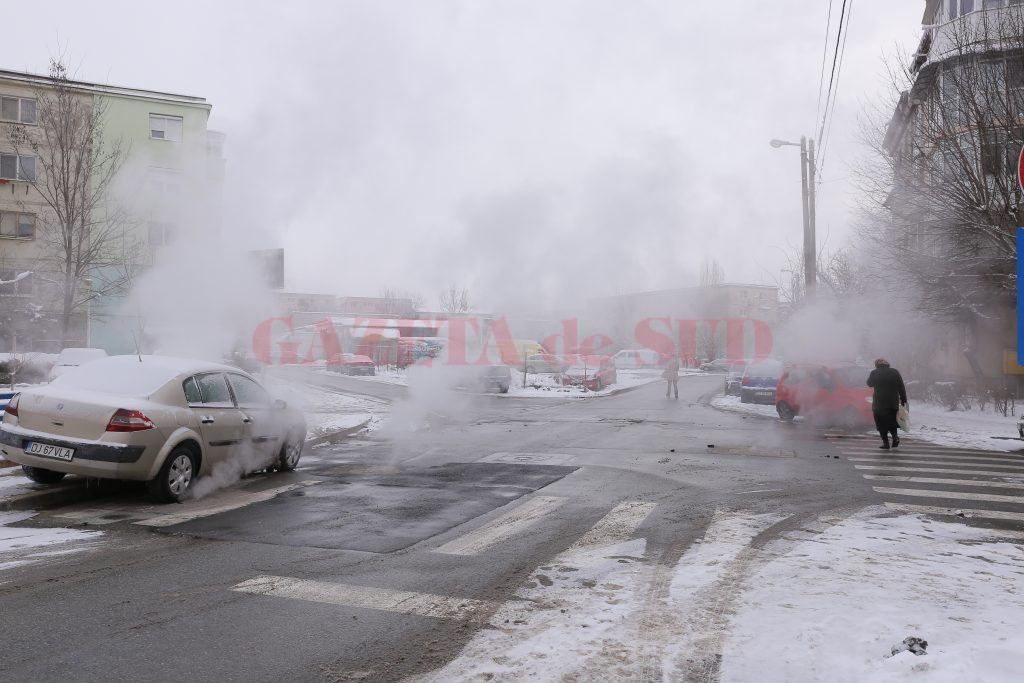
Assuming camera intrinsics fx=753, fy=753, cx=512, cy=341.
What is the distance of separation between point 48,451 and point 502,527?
4443 millimetres

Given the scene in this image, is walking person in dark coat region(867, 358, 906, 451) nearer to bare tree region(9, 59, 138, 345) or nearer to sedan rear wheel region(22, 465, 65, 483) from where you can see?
sedan rear wheel region(22, 465, 65, 483)

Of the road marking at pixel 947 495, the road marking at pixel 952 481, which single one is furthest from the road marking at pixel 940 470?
the road marking at pixel 947 495

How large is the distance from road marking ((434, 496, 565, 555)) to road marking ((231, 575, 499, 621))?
1089 millimetres

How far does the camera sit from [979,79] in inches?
661

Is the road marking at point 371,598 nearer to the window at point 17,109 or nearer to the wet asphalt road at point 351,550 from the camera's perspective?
the wet asphalt road at point 351,550

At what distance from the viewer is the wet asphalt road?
3.72 m

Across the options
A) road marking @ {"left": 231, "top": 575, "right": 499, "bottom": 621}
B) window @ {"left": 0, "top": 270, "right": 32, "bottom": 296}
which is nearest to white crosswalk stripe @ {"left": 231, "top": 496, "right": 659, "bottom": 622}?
road marking @ {"left": 231, "top": 575, "right": 499, "bottom": 621}

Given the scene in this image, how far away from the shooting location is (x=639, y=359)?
46781 millimetres

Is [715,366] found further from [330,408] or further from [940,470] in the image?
[940,470]

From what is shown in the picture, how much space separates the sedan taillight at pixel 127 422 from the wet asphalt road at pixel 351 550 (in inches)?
30.4

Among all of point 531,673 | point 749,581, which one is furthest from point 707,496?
point 531,673

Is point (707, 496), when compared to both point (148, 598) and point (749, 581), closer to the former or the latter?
Result: point (749, 581)

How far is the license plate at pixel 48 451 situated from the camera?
281 inches

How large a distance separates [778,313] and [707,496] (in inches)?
1356
